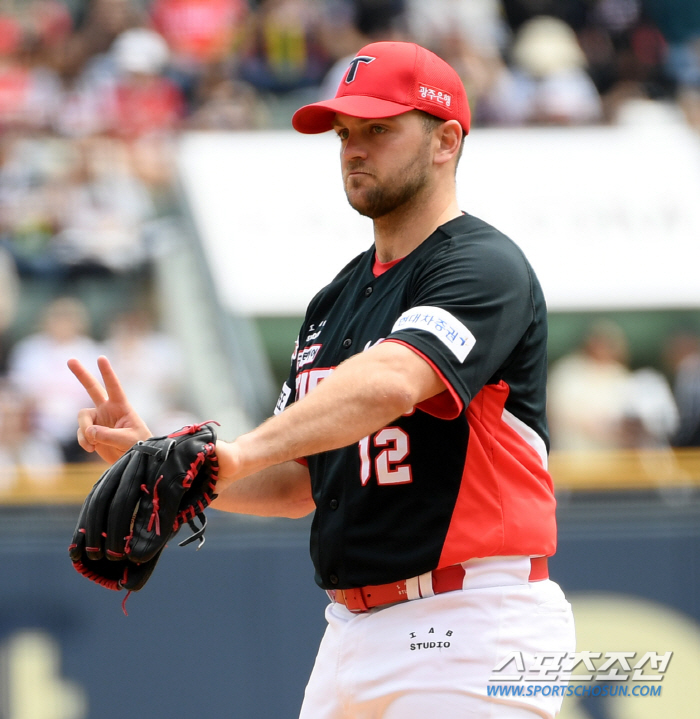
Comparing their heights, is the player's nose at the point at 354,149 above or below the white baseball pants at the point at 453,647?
above

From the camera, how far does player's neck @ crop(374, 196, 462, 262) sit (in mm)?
2826

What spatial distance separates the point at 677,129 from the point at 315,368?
808cm

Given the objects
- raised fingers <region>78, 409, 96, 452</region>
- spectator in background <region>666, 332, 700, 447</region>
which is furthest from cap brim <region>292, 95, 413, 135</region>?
spectator in background <region>666, 332, 700, 447</region>

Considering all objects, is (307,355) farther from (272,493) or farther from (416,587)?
(416,587)

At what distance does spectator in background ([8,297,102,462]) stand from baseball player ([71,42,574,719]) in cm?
380

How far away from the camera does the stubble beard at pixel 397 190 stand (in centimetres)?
275

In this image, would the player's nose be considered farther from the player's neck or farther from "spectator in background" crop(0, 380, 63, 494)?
"spectator in background" crop(0, 380, 63, 494)

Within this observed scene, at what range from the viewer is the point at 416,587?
2623 mm

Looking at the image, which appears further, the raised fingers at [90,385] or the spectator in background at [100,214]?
the spectator in background at [100,214]

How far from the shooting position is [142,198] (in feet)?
28.0

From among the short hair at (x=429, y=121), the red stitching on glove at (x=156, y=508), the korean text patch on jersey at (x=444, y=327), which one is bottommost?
the red stitching on glove at (x=156, y=508)

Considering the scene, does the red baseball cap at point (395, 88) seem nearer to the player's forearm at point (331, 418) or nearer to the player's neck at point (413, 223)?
the player's neck at point (413, 223)

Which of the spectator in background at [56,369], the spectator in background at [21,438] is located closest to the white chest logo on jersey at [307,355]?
the spectator in background at [21,438]

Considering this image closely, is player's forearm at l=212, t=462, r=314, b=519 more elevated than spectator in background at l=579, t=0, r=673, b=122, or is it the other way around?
spectator in background at l=579, t=0, r=673, b=122
